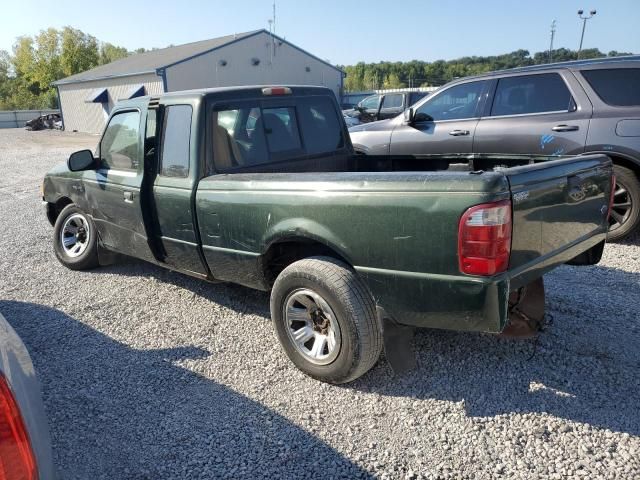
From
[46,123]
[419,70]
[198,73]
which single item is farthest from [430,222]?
[419,70]

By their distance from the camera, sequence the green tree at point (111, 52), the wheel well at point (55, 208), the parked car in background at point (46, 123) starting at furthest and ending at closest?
the green tree at point (111, 52) < the parked car in background at point (46, 123) < the wheel well at point (55, 208)

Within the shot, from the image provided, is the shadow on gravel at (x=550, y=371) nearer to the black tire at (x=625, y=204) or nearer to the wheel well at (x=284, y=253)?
the wheel well at (x=284, y=253)

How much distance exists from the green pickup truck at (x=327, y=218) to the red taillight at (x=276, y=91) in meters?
0.01

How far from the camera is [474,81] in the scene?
256 inches

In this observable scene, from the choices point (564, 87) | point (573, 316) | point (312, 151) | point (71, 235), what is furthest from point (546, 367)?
point (71, 235)

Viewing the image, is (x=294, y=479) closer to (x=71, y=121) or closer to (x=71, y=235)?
(x=71, y=235)

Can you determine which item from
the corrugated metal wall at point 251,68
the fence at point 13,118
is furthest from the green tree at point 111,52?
the corrugated metal wall at point 251,68

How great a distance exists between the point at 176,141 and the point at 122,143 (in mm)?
919

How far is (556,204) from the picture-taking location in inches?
112

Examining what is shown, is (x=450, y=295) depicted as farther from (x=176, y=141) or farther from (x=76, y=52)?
(x=76, y=52)

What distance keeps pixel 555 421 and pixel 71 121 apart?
43.9 metres

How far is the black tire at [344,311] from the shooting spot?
2945 mm

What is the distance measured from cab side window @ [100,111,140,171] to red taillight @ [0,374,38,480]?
122 inches

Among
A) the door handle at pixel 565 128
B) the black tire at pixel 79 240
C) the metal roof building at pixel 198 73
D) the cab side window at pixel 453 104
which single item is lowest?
the black tire at pixel 79 240
